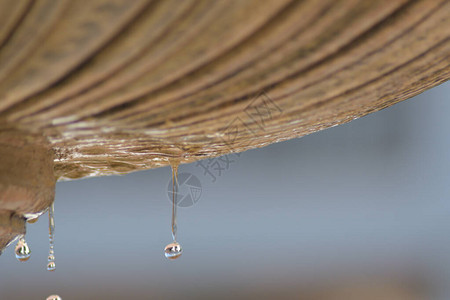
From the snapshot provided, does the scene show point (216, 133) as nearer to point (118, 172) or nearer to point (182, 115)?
point (182, 115)

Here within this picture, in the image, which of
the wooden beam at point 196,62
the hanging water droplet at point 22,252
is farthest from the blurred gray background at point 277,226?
the wooden beam at point 196,62

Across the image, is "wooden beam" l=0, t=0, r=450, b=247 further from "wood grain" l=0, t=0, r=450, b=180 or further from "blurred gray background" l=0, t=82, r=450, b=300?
"blurred gray background" l=0, t=82, r=450, b=300

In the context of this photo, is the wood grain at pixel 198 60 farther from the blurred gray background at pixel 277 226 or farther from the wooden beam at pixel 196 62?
the blurred gray background at pixel 277 226

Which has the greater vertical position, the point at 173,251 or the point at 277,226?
the point at 277,226

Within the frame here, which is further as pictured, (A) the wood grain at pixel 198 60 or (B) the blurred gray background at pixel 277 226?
(B) the blurred gray background at pixel 277 226

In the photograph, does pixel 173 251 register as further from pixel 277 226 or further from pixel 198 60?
pixel 277 226

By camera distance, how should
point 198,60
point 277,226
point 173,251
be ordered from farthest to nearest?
1. point 277,226
2. point 173,251
3. point 198,60

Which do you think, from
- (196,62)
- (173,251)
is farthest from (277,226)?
(196,62)

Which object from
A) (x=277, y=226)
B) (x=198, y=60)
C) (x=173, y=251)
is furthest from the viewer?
(x=277, y=226)
